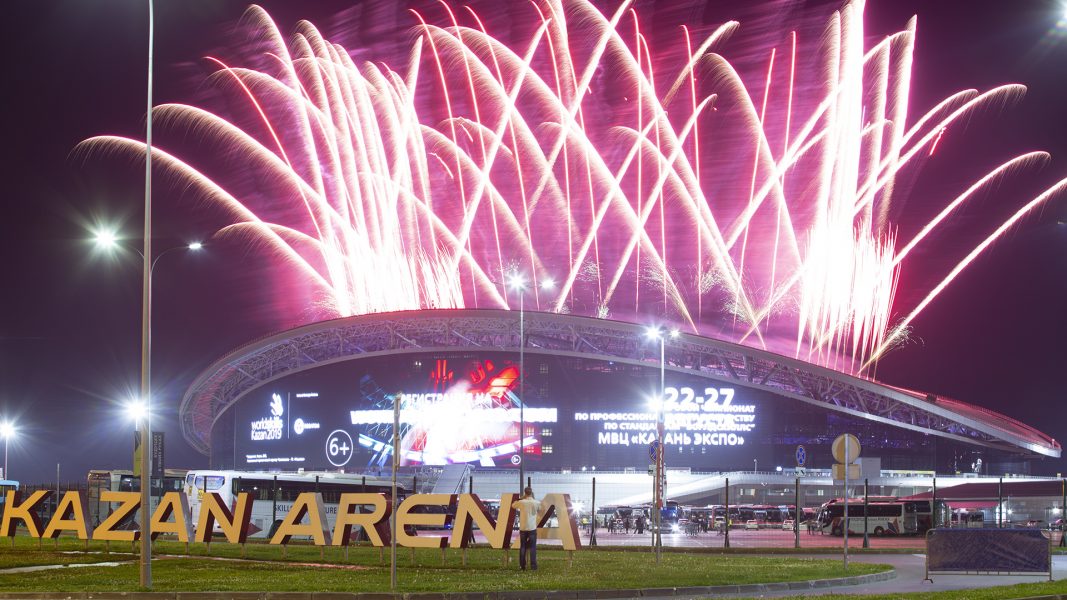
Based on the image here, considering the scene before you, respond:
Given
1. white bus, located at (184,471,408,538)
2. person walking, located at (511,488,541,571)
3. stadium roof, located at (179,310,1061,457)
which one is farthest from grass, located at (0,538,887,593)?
stadium roof, located at (179,310,1061,457)

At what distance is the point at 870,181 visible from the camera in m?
57.4

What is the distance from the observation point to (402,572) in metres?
24.5

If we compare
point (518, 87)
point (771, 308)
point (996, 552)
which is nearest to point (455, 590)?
point (996, 552)

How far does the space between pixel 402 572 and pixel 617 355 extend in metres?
72.7

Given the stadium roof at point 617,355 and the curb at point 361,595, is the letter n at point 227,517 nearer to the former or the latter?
the curb at point 361,595

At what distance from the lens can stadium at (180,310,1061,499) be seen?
92.4 meters

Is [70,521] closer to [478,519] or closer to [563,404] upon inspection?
[478,519]

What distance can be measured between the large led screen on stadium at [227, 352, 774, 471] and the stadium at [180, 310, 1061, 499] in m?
0.12

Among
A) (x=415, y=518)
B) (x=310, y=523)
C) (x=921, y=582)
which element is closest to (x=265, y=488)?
(x=310, y=523)

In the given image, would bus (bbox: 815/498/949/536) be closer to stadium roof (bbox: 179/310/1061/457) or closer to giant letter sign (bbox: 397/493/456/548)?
stadium roof (bbox: 179/310/1061/457)

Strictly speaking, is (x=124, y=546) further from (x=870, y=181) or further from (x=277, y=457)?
(x=277, y=457)

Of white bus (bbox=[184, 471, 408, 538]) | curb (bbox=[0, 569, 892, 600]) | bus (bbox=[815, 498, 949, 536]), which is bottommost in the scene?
bus (bbox=[815, 498, 949, 536])

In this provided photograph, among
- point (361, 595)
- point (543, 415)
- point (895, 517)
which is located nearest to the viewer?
point (361, 595)

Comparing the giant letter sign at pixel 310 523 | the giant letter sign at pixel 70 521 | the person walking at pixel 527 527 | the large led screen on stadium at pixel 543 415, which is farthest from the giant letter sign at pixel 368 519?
the large led screen on stadium at pixel 543 415
